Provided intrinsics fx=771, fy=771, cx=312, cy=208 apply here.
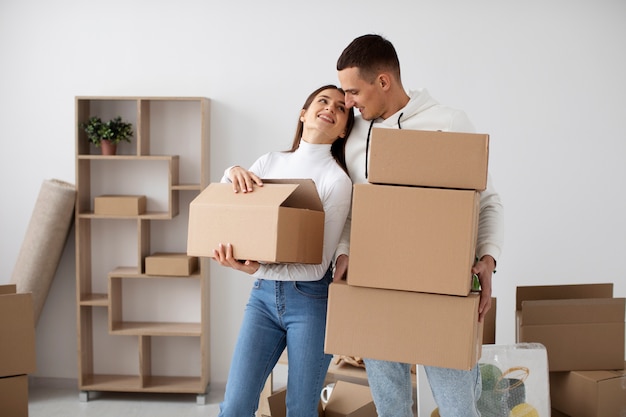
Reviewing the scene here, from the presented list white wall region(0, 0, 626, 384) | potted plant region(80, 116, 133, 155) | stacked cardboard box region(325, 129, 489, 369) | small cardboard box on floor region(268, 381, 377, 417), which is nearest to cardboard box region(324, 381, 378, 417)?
small cardboard box on floor region(268, 381, 377, 417)

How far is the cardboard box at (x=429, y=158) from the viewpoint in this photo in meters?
1.81

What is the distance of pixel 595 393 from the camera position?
294 centimetres

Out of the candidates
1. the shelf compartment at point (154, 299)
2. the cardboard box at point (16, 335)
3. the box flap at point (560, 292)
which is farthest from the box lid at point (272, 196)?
the shelf compartment at point (154, 299)

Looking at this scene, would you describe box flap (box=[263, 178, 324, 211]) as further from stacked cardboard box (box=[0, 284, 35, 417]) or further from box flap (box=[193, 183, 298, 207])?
stacked cardboard box (box=[0, 284, 35, 417])

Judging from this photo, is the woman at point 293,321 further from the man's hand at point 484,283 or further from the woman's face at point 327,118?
the man's hand at point 484,283

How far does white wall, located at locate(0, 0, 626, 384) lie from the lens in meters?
3.88

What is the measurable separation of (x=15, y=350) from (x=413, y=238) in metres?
1.64

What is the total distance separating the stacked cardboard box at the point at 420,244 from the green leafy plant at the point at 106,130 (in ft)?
7.67

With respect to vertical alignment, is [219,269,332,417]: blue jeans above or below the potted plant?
below

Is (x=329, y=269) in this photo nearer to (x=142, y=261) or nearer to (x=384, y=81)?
(x=384, y=81)

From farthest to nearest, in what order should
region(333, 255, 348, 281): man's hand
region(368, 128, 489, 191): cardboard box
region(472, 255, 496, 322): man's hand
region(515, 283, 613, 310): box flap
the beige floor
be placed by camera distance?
the beige floor, region(515, 283, 613, 310): box flap, region(333, 255, 348, 281): man's hand, region(472, 255, 496, 322): man's hand, region(368, 128, 489, 191): cardboard box

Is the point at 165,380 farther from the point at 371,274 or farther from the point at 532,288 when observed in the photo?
the point at 371,274

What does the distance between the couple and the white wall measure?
1.79m

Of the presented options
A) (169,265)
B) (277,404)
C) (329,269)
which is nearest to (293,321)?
(329,269)
